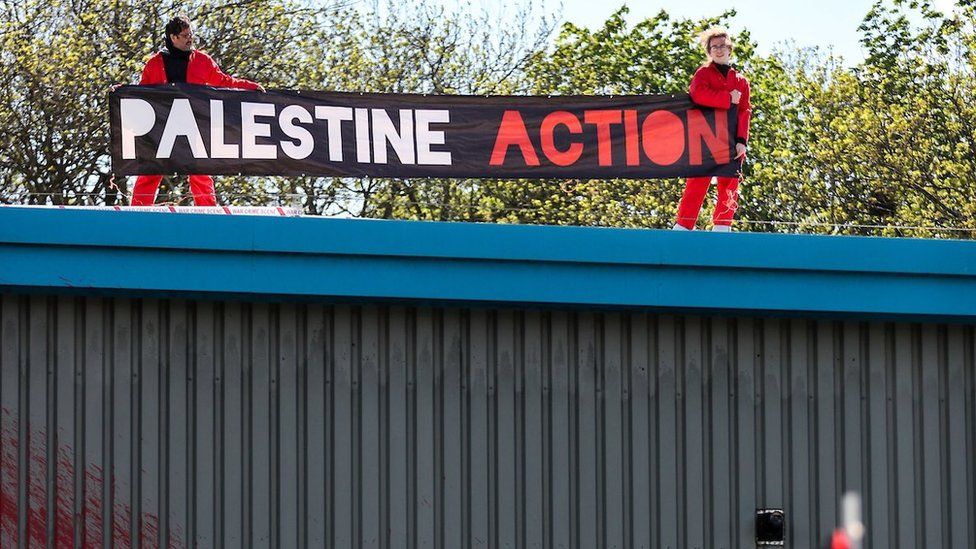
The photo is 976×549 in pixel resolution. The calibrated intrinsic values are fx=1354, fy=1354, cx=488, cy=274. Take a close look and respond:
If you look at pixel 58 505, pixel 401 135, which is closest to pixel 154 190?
pixel 401 135

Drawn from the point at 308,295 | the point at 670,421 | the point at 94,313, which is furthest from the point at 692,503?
the point at 94,313

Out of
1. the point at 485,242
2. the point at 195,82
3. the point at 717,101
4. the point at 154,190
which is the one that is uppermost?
the point at 195,82

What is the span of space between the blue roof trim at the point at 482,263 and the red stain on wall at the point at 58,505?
90 centimetres

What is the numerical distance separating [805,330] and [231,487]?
3.48 m

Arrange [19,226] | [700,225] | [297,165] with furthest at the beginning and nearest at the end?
[700,225] → [297,165] → [19,226]

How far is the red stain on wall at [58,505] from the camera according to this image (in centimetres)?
755

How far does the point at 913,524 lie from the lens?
315 inches

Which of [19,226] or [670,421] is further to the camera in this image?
[670,421]

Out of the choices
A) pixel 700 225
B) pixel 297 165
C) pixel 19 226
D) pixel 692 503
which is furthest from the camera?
pixel 700 225

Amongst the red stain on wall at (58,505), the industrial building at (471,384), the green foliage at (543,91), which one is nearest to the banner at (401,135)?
the industrial building at (471,384)

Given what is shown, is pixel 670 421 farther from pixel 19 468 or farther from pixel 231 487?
pixel 19 468

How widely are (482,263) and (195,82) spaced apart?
348 cm

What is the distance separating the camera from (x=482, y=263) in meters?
7.61

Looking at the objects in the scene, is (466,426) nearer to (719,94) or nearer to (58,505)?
(58,505)
